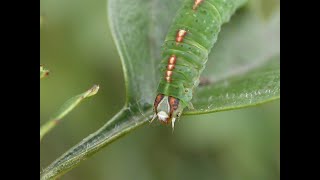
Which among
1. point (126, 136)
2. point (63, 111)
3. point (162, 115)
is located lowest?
point (126, 136)

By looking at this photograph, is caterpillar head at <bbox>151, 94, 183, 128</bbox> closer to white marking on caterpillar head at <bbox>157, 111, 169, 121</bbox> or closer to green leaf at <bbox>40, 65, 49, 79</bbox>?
white marking on caterpillar head at <bbox>157, 111, 169, 121</bbox>

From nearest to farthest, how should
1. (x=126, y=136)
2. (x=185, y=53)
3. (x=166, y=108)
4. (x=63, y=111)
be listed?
(x=63, y=111) < (x=166, y=108) < (x=185, y=53) < (x=126, y=136)

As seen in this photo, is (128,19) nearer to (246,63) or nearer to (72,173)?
(246,63)

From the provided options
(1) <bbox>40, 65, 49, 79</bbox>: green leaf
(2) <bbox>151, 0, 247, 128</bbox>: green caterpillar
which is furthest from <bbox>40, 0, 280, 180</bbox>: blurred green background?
(1) <bbox>40, 65, 49, 79</bbox>: green leaf

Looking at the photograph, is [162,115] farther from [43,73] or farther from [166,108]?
[43,73]

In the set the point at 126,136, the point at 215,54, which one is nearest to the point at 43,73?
the point at 215,54
